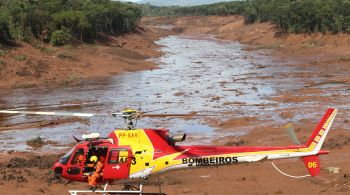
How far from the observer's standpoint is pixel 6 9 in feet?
178

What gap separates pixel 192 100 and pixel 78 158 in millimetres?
21581

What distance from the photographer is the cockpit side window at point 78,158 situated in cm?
1232

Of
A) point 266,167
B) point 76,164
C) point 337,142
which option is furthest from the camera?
point 337,142

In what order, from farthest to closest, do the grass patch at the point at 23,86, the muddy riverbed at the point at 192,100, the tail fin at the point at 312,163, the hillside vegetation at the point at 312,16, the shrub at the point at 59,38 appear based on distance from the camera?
the hillside vegetation at the point at 312,16
the shrub at the point at 59,38
the grass patch at the point at 23,86
the muddy riverbed at the point at 192,100
the tail fin at the point at 312,163

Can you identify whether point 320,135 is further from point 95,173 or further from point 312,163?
point 95,173

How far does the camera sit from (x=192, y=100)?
110 ft

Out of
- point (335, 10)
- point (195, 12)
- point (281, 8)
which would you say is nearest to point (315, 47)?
point (335, 10)

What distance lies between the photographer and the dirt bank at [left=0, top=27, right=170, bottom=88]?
42312 millimetres

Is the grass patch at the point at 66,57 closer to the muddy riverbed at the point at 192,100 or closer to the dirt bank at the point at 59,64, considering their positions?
the dirt bank at the point at 59,64

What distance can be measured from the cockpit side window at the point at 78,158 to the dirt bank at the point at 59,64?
2950 cm

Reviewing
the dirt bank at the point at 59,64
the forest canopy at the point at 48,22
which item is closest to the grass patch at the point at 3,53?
the dirt bank at the point at 59,64

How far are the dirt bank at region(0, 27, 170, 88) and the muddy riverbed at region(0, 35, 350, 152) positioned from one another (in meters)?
2.31

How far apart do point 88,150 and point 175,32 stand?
133962mm

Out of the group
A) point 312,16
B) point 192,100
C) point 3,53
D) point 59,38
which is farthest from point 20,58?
point 312,16
